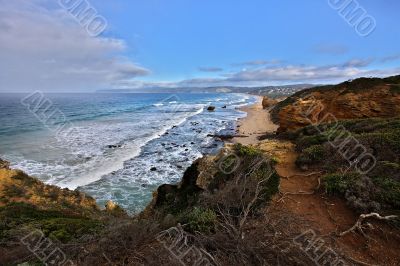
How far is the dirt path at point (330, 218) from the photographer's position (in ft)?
16.4

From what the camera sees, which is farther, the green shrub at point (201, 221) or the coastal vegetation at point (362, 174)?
the coastal vegetation at point (362, 174)

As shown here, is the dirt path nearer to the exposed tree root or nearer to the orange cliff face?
the exposed tree root

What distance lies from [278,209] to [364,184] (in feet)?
7.39

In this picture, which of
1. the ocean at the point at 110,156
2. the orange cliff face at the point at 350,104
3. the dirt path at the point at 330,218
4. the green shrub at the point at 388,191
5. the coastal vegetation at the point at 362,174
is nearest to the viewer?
the dirt path at the point at 330,218

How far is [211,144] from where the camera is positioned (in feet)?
87.1

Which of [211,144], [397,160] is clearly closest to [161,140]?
[211,144]

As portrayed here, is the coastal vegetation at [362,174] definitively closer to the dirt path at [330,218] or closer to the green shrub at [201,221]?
the dirt path at [330,218]

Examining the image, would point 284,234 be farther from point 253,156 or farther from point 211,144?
point 211,144

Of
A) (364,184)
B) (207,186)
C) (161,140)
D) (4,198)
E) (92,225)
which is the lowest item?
(161,140)

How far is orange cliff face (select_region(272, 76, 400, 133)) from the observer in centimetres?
1898

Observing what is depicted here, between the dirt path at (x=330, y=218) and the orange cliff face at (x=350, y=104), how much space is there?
1292 cm

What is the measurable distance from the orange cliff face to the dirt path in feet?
42.4

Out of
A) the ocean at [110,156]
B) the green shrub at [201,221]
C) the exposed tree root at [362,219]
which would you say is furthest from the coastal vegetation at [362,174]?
the ocean at [110,156]

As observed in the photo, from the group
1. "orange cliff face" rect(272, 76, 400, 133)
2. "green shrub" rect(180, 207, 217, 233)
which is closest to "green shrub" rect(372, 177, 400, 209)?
"green shrub" rect(180, 207, 217, 233)
